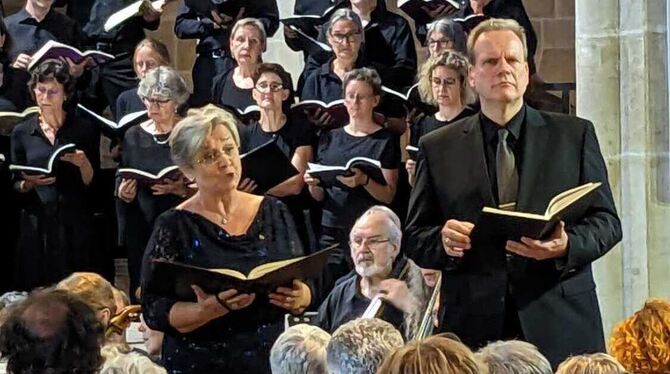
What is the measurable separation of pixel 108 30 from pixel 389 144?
1.61 metres

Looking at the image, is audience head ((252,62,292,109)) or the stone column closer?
the stone column

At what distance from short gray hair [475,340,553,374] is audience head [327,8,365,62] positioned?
327 centimetres

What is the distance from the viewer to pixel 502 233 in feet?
10.2

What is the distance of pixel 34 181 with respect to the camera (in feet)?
19.0

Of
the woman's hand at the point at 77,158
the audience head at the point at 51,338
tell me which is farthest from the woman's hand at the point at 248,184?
the audience head at the point at 51,338

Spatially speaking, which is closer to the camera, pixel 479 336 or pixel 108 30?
pixel 479 336

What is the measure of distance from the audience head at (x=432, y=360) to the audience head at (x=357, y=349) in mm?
751

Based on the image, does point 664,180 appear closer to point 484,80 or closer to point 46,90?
point 484,80

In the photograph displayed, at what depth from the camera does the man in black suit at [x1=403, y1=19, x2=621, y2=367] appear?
3262 millimetres

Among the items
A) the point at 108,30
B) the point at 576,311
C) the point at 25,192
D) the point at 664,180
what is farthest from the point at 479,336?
the point at 108,30

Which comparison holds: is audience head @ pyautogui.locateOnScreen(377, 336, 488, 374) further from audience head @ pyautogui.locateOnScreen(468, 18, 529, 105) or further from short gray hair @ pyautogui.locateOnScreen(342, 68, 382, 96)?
short gray hair @ pyautogui.locateOnScreen(342, 68, 382, 96)

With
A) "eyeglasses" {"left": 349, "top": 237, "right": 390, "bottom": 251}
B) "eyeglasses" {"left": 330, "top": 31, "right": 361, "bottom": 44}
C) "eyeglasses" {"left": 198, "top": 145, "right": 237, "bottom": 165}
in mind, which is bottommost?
"eyeglasses" {"left": 349, "top": 237, "right": 390, "bottom": 251}

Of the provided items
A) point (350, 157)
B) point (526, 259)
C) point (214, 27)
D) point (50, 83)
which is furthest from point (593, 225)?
point (214, 27)

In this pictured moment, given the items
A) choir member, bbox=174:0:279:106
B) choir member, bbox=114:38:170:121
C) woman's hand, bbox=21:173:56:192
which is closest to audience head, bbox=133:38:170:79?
choir member, bbox=114:38:170:121
